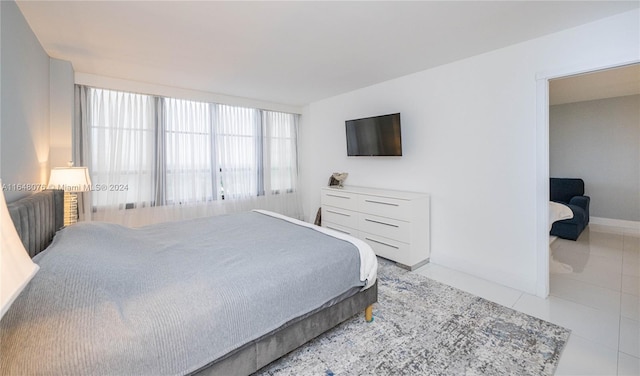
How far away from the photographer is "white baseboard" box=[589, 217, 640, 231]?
4.67m

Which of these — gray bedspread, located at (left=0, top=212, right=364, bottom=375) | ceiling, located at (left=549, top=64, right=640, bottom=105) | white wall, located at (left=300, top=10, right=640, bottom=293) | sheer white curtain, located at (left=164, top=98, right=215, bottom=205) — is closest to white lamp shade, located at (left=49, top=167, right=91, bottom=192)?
gray bedspread, located at (left=0, top=212, right=364, bottom=375)

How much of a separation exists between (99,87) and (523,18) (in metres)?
4.67

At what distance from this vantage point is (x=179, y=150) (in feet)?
13.4

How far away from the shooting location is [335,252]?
1.99m

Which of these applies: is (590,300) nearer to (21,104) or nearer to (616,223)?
(616,223)

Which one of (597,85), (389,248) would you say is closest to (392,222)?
(389,248)

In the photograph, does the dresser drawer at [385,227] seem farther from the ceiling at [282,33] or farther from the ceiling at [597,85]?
the ceiling at [597,85]

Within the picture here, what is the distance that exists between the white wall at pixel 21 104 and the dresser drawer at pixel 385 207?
11.0ft

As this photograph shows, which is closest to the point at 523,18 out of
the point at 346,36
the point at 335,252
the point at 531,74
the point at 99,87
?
the point at 531,74

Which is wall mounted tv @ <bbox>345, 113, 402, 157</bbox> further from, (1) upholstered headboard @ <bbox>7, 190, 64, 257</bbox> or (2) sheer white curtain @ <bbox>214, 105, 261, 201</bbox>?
(1) upholstered headboard @ <bbox>7, 190, 64, 257</bbox>

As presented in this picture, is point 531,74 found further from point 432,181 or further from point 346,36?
point 346,36

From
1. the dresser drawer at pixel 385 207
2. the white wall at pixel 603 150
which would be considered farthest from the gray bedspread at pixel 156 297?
the white wall at pixel 603 150

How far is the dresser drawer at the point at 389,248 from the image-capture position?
333 centimetres

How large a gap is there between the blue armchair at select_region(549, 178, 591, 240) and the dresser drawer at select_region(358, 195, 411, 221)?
9.60 ft
